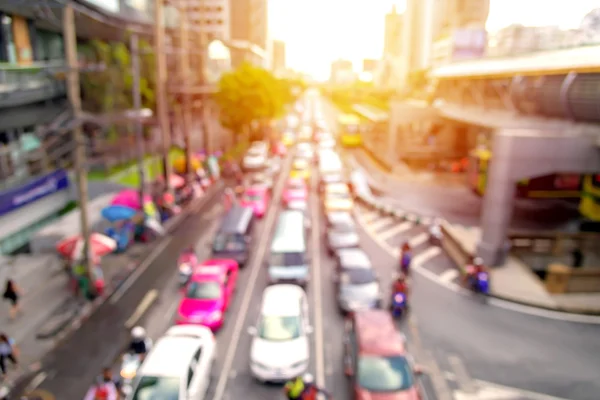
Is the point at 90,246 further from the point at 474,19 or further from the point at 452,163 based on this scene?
the point at 474,19

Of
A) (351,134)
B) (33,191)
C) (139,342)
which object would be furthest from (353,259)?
(351,134)

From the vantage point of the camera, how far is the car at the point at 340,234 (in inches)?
845

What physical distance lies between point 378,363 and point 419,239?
13821 mm

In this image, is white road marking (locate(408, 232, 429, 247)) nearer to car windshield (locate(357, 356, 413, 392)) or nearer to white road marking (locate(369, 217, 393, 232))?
white road marking (locate(369, 217, 393, 232))

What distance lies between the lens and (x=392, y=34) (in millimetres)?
182375

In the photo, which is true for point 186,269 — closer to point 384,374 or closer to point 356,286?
point 356,286

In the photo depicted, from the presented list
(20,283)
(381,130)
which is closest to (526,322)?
(20,283)

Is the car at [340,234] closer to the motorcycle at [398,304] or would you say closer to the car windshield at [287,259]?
the car windshield at [287,259]

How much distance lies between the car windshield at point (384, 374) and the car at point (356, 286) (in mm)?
4014

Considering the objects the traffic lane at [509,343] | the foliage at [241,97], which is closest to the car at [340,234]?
the traffic lane at [509,343]

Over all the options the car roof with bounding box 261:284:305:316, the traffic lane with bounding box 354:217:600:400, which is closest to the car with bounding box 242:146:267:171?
the traffic lane with bounding box 354:217:600:400

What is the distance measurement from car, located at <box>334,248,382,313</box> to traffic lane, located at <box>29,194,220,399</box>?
7214 millimetres

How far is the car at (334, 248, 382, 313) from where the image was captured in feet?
52.5

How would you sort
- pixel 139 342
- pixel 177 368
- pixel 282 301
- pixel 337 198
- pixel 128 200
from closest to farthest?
1. pixel 177 368
2. pixel 139 342
3. pixel 282 301
4. pixel 128 200
5. pixel 337 198
